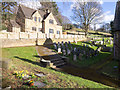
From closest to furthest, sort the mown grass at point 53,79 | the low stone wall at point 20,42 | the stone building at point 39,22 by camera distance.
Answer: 1. the mown grass at point 53,79
2. the low stone wall at point 20,42
3. the stone building at point 39,22

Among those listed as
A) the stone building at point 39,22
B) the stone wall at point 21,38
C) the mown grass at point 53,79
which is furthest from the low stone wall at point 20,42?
the mown grass at point 53,79

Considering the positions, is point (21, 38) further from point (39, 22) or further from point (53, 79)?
point (53, 79)

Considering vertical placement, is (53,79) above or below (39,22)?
below

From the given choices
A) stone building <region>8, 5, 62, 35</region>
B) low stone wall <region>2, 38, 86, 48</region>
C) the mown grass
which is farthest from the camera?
stone building <region>8, 5, 62, 35</region>

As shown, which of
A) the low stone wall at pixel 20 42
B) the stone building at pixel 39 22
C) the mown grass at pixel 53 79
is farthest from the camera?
the stone building at pixel 39 22

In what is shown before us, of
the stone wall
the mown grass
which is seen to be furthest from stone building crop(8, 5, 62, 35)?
the mown grass

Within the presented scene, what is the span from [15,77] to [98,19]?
30.6m

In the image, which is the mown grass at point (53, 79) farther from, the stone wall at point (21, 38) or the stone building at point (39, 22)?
the stone building at point (39, 22)

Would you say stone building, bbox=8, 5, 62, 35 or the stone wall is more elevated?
stone building, bbox=8, 5, 62, 35

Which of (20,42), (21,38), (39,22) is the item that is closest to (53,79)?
(20,42)

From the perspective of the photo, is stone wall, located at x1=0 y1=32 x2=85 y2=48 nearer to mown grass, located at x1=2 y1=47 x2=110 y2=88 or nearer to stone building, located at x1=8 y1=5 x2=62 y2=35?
stone building, located at x1=8 y1=5 x2=62 y2=35

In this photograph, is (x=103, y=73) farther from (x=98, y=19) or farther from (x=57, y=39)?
(x=98, y=19)

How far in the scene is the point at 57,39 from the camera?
2416 centimetres

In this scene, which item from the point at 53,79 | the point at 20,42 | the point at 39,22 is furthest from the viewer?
the point at 39,22
